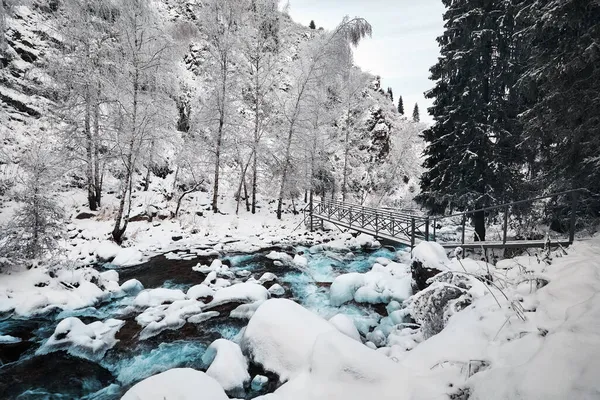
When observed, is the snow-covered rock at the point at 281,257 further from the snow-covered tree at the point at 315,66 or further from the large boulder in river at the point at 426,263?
the snow-covered tree at the point at 315,66

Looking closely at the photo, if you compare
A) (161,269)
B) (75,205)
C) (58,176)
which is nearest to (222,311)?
(161,269)

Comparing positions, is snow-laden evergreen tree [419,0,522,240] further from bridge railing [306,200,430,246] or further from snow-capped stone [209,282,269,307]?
snow-capped stone [209,282,269,307]

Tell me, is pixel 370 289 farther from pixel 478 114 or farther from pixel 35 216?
pixel 35 216

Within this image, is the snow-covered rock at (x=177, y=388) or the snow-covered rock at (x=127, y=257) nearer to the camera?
the snow-covered rock at (x=177, y=388)

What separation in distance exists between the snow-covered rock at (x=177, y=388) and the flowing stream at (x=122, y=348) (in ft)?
2.96

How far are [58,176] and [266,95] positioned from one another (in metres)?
11.2

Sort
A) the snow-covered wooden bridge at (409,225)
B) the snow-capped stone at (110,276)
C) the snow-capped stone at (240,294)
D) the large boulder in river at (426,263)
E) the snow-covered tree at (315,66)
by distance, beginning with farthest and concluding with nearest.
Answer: the snow-covered tree at (315,66) < the snow-capped stone at (110,276) < the snow-covered wooden bridge at (409,225) < the snow-capped stone at (240,294) < the large boulder in river at (426,263)

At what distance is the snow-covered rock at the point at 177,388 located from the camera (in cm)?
268

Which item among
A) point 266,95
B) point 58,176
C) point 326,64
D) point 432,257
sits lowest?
point 432,257

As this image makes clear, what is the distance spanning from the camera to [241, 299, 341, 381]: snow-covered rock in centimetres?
364

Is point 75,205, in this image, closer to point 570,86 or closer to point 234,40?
point 234,40

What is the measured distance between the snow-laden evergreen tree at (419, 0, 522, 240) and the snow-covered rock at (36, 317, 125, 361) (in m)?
10.3

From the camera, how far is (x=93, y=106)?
10797 millimetres

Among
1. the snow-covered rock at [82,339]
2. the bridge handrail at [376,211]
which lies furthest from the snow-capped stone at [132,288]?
the bridge handrail at [376,211]
